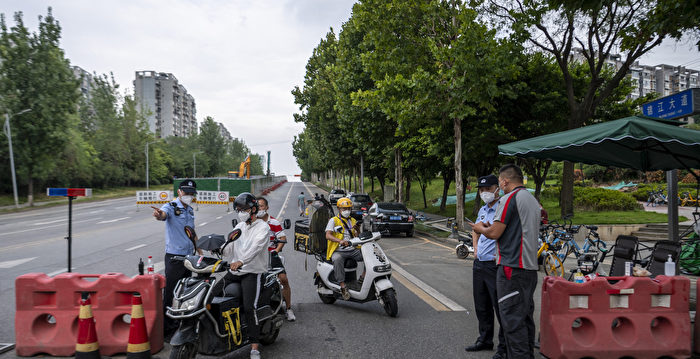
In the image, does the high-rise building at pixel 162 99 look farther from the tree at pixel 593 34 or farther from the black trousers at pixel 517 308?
the black trousers at pixel 517 308

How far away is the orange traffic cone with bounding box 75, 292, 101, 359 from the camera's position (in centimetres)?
464

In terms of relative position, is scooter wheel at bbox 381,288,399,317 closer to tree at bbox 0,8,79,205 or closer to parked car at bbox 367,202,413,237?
parked car at bbox 367,202,413,237

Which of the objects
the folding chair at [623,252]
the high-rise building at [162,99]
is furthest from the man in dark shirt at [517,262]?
the high-rise building at [162,99]

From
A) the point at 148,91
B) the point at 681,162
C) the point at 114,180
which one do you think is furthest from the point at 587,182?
the point at 148,91

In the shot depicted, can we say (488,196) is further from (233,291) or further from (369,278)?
(233,291)

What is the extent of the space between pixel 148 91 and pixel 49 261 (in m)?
113

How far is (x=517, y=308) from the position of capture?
4.22m

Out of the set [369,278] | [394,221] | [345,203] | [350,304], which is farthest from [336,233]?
[394,221]

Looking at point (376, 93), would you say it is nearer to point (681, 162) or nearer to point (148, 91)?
point (681, 162)

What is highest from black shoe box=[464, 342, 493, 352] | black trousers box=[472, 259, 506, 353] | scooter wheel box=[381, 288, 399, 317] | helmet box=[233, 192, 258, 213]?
helmet box=[233, 192, 258, 213]

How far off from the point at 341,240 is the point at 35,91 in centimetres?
3870

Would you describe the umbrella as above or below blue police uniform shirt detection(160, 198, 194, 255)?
above

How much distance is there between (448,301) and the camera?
7.25 m

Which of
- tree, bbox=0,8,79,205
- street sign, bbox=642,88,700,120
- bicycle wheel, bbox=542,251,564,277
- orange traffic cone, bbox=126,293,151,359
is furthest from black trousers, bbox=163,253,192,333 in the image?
tree, bbox=0,8,79,205
